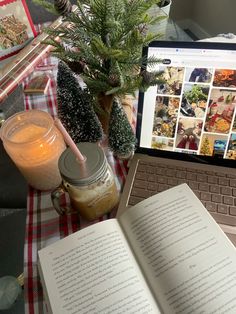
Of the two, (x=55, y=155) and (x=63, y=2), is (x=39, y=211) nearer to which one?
(x=55, y=155)

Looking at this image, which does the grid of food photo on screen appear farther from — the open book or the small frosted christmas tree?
the open book

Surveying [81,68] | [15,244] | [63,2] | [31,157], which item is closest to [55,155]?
[31,157]

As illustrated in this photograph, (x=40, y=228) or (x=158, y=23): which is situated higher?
(x=158, y=23)

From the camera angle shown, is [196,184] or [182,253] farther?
[196,184]

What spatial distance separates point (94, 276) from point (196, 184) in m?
0.28

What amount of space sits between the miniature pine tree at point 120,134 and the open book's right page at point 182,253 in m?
0.13

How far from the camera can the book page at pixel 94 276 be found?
436mm

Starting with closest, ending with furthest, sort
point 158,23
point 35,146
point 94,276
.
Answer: point 94,276, point 35,146, point 158,23

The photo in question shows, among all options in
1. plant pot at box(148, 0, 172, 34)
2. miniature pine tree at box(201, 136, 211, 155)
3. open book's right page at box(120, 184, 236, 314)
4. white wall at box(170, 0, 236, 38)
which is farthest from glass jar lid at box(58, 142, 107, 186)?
white wall at box(170, 0, 236, 38)

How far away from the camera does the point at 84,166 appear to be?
20.0 inches

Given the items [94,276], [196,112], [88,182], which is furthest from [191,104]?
[94,276]

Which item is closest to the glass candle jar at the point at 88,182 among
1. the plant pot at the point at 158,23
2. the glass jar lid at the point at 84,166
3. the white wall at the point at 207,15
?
the glass jar lid at the point at 84,166

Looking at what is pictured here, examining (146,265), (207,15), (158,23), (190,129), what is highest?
(158,23)

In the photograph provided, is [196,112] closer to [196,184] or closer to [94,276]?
[196,184]
